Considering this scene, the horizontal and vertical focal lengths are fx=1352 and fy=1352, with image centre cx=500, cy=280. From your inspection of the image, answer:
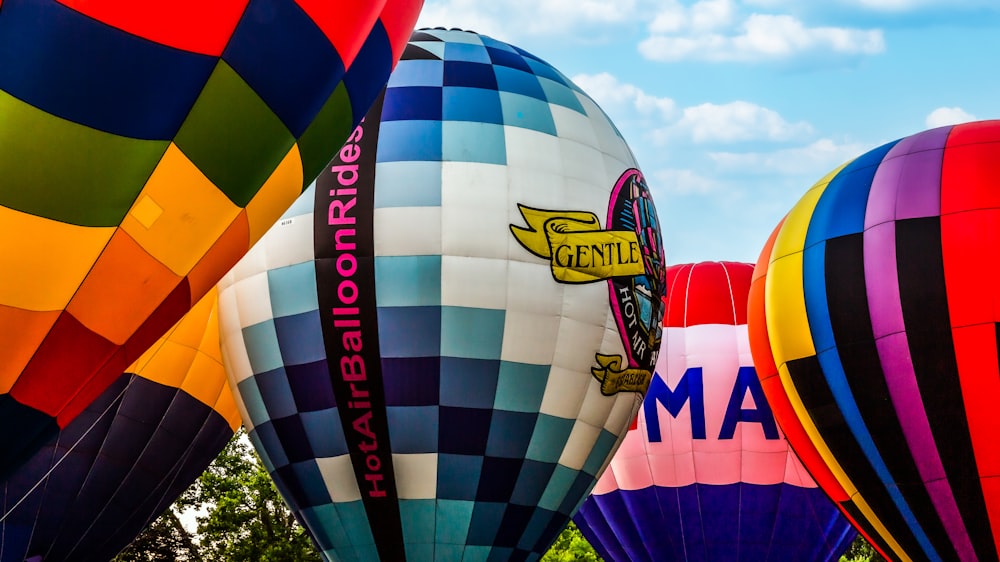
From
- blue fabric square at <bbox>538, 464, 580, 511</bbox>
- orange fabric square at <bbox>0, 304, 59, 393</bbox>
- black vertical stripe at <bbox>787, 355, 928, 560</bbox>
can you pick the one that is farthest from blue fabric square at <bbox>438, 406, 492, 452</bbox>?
orange fabric square at <bbox>0, 304, 59, 393</bbox>

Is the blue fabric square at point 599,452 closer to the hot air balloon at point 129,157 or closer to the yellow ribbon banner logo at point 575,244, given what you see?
the yellow ribbon banner logo at point 575,244

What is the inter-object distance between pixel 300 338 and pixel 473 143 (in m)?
Answer: 1.97

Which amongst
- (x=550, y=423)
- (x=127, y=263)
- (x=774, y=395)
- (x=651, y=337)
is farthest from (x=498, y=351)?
(x=127, y=263)

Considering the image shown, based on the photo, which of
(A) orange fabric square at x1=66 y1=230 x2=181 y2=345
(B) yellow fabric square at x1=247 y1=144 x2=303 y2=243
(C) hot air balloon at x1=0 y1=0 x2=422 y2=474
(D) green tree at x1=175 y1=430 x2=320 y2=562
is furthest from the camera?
(D) green tree at x1=175 y1=430 x2=320 y2=562

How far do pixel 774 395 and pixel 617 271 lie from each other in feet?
9.30

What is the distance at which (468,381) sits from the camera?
1000cm

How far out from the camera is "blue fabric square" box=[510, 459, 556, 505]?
33.8 ft

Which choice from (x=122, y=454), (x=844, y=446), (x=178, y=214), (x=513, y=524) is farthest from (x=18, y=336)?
(x=844, y=446)

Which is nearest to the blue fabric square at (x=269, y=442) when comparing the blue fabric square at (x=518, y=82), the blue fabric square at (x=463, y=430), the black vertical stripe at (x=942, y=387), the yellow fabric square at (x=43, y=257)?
the blue fabric square at (x=463, y=430)

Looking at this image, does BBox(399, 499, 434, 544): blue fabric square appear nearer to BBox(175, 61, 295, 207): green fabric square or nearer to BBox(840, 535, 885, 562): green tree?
BBox(175, 61, 295, 207): green fabric square

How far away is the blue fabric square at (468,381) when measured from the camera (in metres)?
9.95

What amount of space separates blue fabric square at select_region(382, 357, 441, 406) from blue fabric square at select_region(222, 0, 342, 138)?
377 cm

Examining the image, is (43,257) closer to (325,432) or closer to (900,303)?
(325,432)

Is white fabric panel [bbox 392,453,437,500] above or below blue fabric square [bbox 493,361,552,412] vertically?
below
